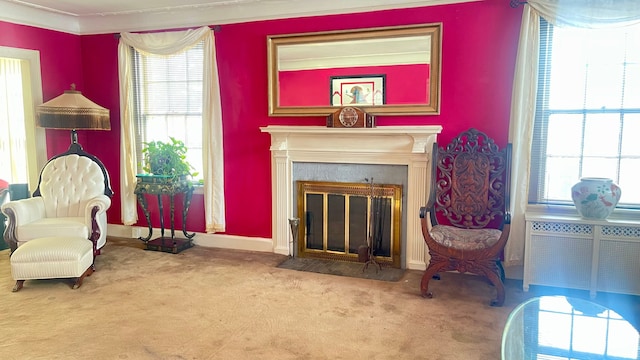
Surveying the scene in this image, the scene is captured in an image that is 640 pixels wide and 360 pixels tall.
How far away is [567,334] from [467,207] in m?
1.78

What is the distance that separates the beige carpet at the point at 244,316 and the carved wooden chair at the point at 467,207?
0.30 meters

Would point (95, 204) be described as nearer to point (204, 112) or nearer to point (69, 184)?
point (69, 184)

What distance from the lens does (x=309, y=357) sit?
9.06ft

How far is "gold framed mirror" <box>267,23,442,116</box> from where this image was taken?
4.19 m

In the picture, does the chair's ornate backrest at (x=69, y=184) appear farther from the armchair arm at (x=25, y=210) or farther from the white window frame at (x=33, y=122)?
the white window frame at (x=33, y=122)

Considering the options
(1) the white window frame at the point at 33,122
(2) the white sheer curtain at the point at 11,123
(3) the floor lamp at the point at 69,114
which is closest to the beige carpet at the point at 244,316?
(1) the white window frame at the point at 33,122

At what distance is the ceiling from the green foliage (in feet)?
4.27

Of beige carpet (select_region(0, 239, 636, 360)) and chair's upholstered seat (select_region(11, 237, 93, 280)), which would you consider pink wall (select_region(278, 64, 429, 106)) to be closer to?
beige carpet (select_region(0, 239, 636, 360))

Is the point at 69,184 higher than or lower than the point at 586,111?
lower

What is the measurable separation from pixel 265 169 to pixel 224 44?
1.38m

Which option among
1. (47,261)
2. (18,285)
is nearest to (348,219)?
(47,261)

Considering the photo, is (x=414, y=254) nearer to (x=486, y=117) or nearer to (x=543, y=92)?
(x=486, y=117)

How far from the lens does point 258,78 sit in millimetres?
4848

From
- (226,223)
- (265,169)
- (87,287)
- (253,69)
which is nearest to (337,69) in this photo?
(253,69)
